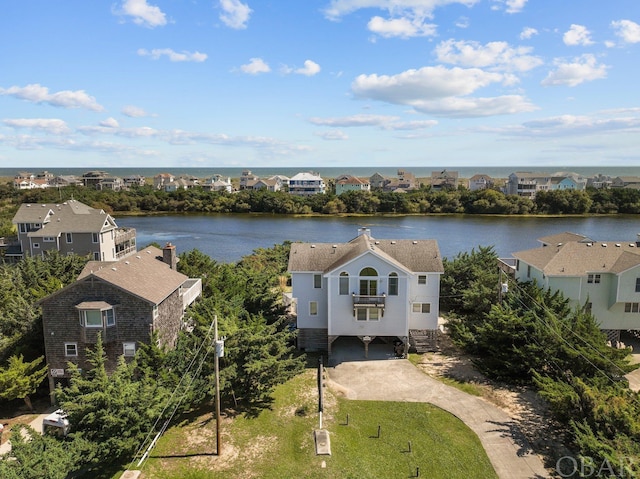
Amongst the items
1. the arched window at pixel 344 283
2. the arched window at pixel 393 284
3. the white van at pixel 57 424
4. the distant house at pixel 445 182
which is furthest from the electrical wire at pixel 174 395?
the distant house at pixel 445 182

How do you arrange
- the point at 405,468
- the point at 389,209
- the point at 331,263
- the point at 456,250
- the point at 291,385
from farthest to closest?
the point at 389,209 → the point at 456,250 → the point at 331,263 → the point at 291,385 → the point at 405,468

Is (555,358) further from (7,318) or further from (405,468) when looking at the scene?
(7,318)

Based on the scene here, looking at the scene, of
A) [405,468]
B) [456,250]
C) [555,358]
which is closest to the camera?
[405,468]

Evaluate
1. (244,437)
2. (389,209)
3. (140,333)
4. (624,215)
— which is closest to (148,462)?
(244,437)

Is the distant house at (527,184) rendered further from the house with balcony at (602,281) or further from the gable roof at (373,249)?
the gable roof at (373,249)

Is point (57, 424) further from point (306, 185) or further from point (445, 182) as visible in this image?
point (445, 182)

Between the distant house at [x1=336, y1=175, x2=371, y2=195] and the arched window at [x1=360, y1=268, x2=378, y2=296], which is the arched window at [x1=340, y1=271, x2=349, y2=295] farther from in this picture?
the distant house at [x1=336, y1=175, x2=371, y2=195]

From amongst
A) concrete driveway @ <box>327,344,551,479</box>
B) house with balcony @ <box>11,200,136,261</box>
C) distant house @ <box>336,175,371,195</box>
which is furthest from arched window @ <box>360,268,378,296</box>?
distant house @ <box>336,175,371,195</box>
